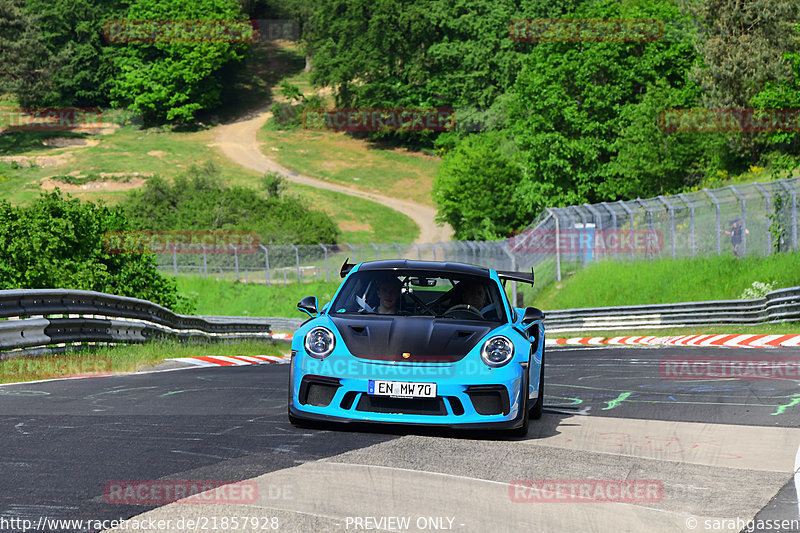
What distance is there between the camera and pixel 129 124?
121 metres

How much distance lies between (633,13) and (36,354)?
54.8 metres

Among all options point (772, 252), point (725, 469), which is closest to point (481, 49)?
point (772, 252)

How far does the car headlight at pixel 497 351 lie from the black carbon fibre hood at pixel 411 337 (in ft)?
0.33

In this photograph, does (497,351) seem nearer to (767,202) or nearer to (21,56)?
(767,202)

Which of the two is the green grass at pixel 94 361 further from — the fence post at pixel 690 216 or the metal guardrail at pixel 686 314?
the fence post at pixel 690 216

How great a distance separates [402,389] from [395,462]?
108cm

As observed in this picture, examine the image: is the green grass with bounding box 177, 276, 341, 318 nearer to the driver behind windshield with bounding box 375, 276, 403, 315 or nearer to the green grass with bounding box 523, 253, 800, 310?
the green grass with bounding box 523, 253, 800, 310

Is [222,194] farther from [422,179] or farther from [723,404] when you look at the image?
[723,404]

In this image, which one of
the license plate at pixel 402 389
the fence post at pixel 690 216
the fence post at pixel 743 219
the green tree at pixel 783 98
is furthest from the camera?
the green tree at pixel 783 98

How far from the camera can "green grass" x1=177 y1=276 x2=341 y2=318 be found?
51.0 metres

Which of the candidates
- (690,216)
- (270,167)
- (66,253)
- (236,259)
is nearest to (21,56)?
(270,167)

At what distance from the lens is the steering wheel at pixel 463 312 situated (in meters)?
8.98

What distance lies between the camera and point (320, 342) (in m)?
8.21

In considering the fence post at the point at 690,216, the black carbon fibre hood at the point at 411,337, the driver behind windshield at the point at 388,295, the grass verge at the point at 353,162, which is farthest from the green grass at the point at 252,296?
the grass verge at the point at 353,162
